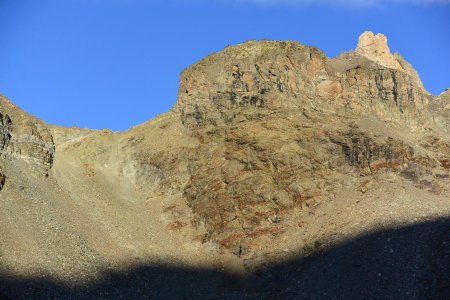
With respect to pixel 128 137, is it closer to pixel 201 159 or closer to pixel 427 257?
pixel 201 159

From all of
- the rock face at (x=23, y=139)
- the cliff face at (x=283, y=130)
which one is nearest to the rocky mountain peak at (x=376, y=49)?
the cliff face at (x=283, y=130)

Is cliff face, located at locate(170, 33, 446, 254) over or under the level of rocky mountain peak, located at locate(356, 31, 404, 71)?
under

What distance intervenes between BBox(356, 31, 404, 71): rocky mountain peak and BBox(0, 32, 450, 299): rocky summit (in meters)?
11.6

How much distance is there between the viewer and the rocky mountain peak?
6562 centimetres

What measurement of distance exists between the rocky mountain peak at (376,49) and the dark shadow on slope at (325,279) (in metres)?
34.5

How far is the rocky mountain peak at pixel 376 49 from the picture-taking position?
65625mm

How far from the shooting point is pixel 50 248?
34.1m

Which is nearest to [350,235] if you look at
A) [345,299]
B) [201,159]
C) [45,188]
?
[345,299]

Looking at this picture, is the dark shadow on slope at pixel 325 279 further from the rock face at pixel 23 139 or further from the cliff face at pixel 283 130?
the rock face at pixel 23 139

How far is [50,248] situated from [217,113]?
20069 millimetres

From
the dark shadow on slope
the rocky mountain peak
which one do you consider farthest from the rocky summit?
the rocky mountain peak

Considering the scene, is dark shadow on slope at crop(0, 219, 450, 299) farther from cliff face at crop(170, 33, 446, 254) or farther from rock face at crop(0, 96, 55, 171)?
rock face at crop(0, 96, 55, 171)

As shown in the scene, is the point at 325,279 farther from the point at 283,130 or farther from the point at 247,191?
the point at 283,130

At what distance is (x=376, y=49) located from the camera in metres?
66.6
